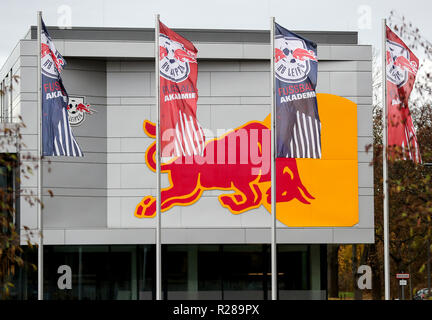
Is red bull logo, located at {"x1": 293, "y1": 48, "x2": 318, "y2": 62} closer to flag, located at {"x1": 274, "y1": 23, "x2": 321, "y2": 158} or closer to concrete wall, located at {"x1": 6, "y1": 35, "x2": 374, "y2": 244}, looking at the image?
flag, located at {"x1": 274, "y1": 23, "x2": 321, "y2": 158}

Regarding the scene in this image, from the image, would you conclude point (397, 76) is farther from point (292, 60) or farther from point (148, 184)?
point (148, 184)

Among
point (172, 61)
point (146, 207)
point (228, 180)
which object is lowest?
point (146, 207)

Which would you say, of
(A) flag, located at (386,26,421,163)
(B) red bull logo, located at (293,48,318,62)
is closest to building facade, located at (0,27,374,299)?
(A) flag, located at (386,26,421,163)

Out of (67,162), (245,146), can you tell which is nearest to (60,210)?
(67,162)

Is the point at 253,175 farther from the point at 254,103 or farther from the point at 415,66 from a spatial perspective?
the point at 415,66

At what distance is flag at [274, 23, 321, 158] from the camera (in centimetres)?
2425

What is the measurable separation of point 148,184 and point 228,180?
310cm

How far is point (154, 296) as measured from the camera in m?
32.5

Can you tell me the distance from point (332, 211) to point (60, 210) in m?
10.5

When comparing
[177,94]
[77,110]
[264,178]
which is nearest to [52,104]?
[177,94]

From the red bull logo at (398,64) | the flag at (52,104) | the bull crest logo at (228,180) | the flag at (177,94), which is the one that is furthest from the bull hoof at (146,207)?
the red bull logo at (398,64)

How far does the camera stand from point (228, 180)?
32.0 meters

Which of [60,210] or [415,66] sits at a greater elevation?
[415,66]
